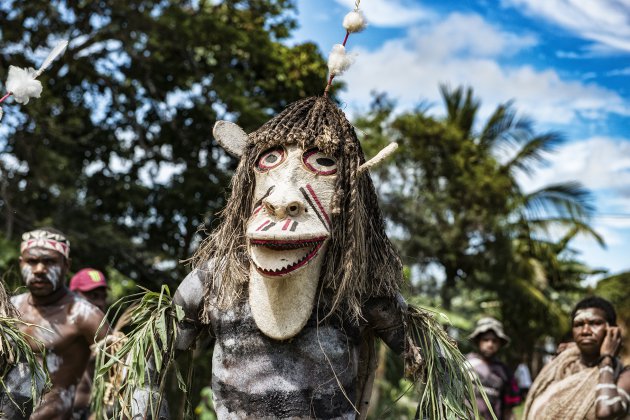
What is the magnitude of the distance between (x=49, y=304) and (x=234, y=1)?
8217 millimetres

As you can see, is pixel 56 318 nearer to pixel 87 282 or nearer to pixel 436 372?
pixel 87 282

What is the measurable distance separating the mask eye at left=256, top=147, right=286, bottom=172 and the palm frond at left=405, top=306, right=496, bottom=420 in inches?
34.4

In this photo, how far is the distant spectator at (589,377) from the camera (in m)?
5.15

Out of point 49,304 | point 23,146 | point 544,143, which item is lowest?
point 49,304

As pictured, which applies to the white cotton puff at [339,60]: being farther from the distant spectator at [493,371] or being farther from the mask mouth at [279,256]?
the distant spectator at [493,371]

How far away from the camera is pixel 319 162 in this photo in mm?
3676

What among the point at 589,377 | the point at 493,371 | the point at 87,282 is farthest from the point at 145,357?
the point at 493,371

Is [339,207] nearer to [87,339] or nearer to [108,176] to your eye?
[87,339]

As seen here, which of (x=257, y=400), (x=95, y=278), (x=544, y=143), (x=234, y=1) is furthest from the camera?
(x=544, y=143)

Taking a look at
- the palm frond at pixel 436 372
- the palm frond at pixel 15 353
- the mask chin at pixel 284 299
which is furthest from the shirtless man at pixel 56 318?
the palm frond at pixel 436 372

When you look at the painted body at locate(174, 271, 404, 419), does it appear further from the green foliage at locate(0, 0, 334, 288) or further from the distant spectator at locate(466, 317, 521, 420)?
the green foliage at locate(0, 0, 334, 288)

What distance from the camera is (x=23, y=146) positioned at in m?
11.2

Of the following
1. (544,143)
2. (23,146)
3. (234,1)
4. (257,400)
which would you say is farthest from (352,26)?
(544,143)

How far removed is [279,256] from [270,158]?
48cm
